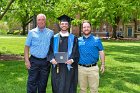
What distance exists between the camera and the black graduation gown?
8094 mm

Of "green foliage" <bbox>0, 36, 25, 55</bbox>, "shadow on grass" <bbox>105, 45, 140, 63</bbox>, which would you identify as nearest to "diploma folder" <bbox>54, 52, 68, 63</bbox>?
"shadow on grass" <bbox>105, 45, 140, 63</bbox>

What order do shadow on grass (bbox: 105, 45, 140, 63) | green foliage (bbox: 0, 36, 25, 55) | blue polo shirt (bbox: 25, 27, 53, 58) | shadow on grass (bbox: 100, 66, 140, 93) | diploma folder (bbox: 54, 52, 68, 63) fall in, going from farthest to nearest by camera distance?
green foliage (bbox: 0, 36, 25, 55) < shadow on grass (bbox: 105, 45, 140, 63) < shadow on grass (bbox: 100, 66, 140, 93) < blue polo shirt (bbox: 25, 27, 53, 58) < diploma folder (bbox: 54, 52, 68, 63)

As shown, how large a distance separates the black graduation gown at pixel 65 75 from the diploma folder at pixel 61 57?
0.12 m

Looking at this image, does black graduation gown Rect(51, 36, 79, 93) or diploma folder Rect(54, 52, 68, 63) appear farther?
black graduation gown Rect(51, 36, 79, 93)

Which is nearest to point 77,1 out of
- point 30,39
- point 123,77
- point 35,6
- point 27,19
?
point 35,6

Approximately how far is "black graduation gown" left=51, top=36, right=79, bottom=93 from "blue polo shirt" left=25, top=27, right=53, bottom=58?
660 millimetres

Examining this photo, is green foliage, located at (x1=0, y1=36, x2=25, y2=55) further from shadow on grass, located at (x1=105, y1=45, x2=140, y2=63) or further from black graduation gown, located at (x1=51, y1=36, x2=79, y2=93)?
black graduation gown, located at (x1=51, y1=36, x2=79, y2=93)

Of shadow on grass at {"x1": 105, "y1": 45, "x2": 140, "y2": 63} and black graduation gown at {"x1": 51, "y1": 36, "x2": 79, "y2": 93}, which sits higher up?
black graduation gown at {"x1": 51, "y1": 36, "x2": 79, "y2": 93}

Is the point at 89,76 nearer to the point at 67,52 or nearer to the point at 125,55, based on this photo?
the point at 67,52

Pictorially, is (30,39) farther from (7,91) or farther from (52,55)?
(7,91)

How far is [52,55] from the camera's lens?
26.6 ft

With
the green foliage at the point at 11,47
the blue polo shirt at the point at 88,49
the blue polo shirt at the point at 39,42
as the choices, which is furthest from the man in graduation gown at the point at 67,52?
the green foliage at the point at 11,47

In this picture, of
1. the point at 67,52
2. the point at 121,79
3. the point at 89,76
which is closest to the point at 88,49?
the point at 67,52

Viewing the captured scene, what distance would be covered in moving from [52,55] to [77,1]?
24249mm
